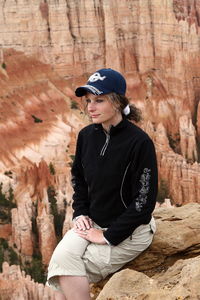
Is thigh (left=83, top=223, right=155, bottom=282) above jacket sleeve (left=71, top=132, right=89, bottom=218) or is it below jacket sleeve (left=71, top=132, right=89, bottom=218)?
below

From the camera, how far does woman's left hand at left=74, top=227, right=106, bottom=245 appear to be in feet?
15.5

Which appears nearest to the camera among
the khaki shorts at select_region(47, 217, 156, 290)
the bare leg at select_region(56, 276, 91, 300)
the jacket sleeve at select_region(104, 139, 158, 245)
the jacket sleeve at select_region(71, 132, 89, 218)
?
the bare leg at select_region(56, 276, 91, 300)

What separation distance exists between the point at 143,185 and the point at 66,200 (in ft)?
57.7

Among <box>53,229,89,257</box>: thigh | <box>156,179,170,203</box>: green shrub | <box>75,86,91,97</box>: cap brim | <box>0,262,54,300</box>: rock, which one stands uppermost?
<box>75,86,91,97</box>: cap brim

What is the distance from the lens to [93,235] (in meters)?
4.76

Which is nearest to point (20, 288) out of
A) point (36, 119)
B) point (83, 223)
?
point (83, 223)

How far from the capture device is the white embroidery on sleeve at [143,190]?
466 cm

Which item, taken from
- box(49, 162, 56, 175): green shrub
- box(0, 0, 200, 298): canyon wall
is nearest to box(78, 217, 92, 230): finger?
box(0, 0, 200, 298): canyon wall

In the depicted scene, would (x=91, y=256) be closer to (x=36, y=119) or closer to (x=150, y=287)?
(x=150, y=287)

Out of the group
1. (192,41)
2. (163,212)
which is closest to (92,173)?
(163,212)

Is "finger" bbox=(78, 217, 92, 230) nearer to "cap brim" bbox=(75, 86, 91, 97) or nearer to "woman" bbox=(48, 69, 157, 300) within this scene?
"woman" bbox=(48, 69, 157, 300)

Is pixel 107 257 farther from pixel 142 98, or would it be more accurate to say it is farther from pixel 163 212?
pixel 142 98

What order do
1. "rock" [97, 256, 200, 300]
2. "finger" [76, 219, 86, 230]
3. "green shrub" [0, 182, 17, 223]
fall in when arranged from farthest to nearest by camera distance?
"green shrub" [0, 182, 17, 223]
"finger" [76, 219, 86, 230]
"rock" [97, 256, 200, 300]

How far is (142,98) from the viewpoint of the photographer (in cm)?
3497
